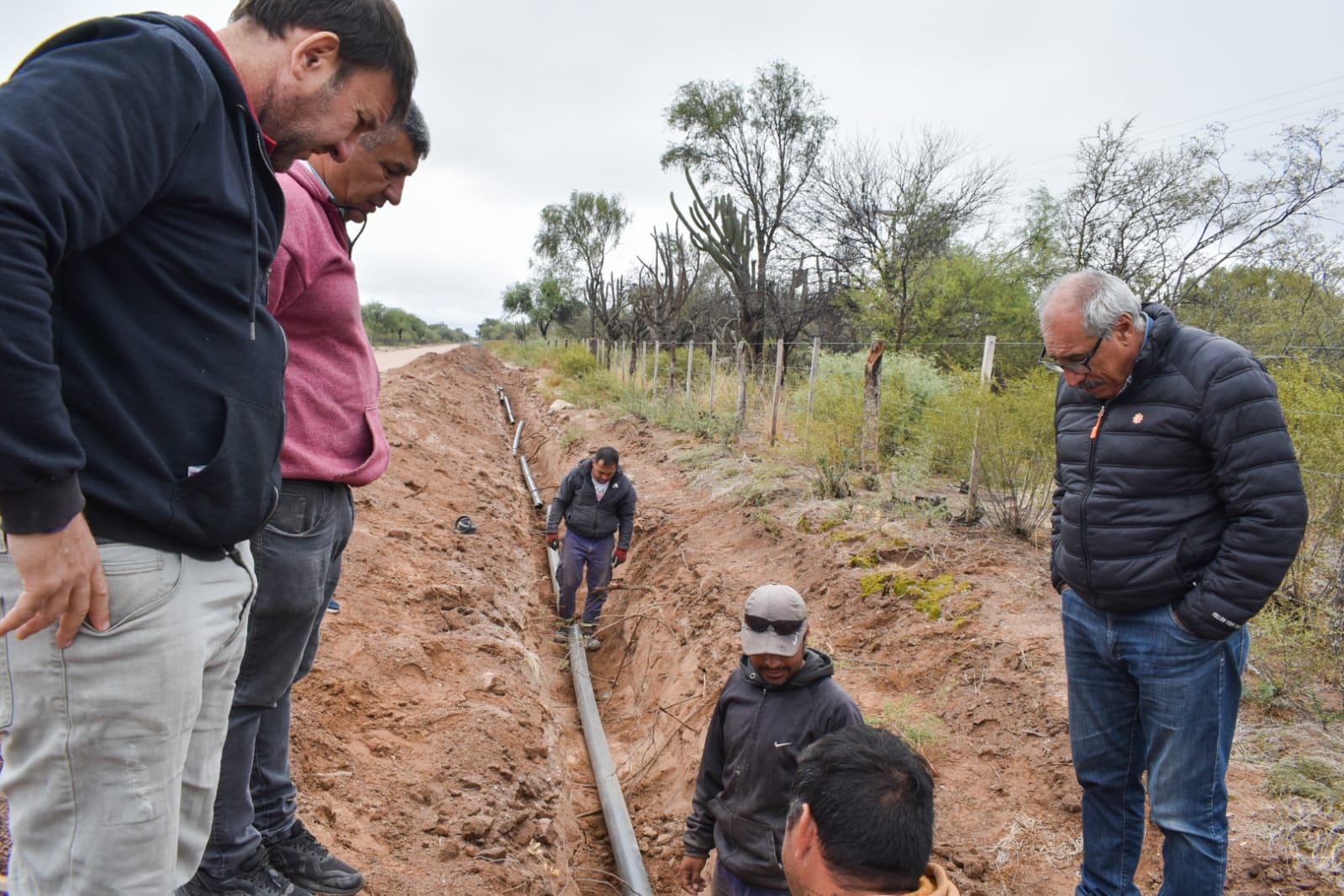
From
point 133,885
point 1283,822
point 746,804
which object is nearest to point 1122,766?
point 1283,822

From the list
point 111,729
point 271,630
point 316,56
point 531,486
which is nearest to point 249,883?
point 271,630

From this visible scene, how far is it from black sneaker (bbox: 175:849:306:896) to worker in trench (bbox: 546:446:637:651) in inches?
193

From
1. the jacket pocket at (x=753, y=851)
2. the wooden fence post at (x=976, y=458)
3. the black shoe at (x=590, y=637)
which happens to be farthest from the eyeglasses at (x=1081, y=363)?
the black shoe at (x=590, y=637)

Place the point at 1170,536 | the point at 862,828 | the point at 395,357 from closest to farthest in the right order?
1. the point at 862,828
2. the point at 1170,536
3. the point at 395,357

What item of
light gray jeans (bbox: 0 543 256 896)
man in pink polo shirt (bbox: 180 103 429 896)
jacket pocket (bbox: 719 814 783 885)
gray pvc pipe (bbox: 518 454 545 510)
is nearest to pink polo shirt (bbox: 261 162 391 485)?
man in pink polo shirt (bbox: 180 103 429 896)

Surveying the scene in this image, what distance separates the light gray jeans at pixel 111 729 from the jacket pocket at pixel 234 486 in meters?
0.07

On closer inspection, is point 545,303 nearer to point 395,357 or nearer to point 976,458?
point 395,357

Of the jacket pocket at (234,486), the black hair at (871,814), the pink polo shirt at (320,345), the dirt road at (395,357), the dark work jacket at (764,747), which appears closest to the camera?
the jacket pocket at (234,486)

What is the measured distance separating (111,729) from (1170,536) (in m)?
2.68

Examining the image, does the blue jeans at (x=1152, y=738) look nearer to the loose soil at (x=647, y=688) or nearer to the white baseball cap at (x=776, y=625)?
the loose soil at (x=647, y=688)

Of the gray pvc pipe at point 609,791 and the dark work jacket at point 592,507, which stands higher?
the dark work jacket at point 592,507

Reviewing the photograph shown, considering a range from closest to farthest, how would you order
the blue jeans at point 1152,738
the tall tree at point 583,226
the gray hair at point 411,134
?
1. the gray hair at point 411,134
2. the blue jeans at point 1152,738
3. the tall tree at point 583,226

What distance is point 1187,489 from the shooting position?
2.38 m

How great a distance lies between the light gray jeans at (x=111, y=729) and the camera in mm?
1195
